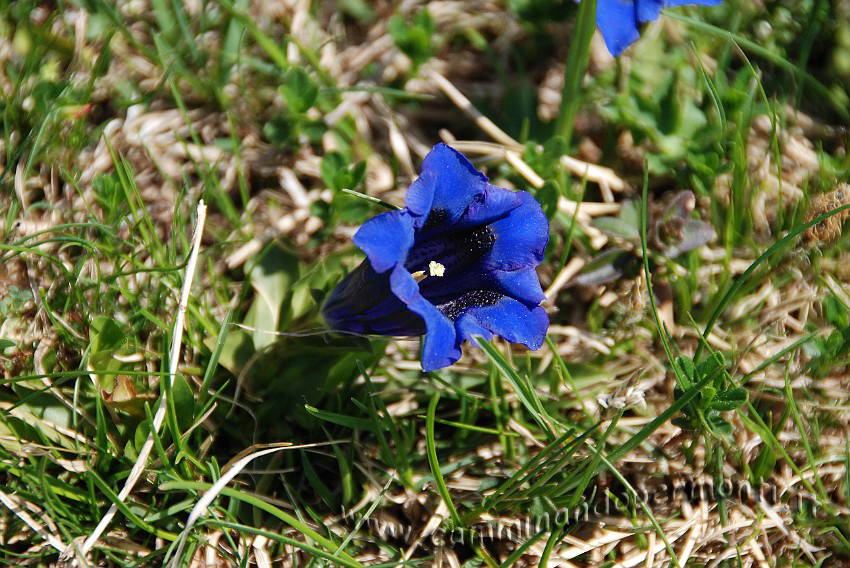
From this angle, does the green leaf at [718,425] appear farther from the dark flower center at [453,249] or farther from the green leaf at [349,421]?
the green leaf at [349,421]

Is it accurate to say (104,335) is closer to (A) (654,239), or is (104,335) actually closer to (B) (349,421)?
(B) (349,421)

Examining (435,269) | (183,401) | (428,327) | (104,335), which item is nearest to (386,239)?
(428,327)

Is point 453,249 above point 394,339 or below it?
above

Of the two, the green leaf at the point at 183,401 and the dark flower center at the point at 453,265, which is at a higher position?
the dark flower center at the point at 453,265

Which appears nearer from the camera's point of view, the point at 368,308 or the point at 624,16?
the point at 368,308

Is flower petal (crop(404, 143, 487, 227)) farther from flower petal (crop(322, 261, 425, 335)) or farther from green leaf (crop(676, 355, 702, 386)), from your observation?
green leaf (crop(676, 355, 702, 386))

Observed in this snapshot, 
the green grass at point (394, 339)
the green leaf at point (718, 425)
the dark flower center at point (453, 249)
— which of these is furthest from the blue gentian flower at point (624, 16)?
the green leaf at point (718, 425)

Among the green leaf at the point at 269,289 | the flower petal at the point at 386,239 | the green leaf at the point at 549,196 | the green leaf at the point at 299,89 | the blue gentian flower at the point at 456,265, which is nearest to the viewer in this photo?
the flower petal at the point at 386,239
